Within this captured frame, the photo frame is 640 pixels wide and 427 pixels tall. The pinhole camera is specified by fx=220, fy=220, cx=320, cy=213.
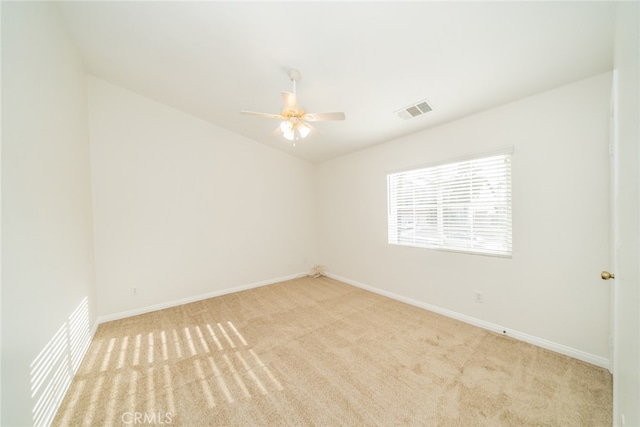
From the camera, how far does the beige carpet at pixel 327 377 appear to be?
1.53 metres

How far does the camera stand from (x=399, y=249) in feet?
11.4

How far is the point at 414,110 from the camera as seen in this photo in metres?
2.62

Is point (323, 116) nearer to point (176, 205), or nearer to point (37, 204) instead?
point (37, 204)

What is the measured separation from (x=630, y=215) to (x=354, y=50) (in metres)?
2.00

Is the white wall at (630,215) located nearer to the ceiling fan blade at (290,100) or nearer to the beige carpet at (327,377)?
the beige carpet at (327,377)

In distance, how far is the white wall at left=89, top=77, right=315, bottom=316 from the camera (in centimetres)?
299

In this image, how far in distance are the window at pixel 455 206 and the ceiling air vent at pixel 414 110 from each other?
77 centimetres

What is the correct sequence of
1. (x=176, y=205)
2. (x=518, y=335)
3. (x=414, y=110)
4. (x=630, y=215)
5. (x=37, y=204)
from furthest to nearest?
(x=176, y=205)
(x=414, y=110)
(x=518, y=335)
(x=37, y=204)
(x=630, y=215)

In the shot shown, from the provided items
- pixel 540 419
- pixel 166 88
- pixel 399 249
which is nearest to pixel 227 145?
pixel 166 88

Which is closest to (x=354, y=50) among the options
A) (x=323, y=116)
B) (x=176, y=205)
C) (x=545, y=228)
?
(x=323, y=116)

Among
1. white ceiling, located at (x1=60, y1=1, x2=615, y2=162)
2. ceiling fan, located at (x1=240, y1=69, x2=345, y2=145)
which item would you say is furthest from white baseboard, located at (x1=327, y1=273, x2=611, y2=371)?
ceiling fan, located at (x1=240, y1=69, x2=345, y2=145)

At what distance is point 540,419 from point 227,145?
15.6ft

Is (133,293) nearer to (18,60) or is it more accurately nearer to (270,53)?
(18,60)

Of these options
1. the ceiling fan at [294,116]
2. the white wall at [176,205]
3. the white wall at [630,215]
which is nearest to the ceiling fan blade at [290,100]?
the ceiling fan at [294,116]
